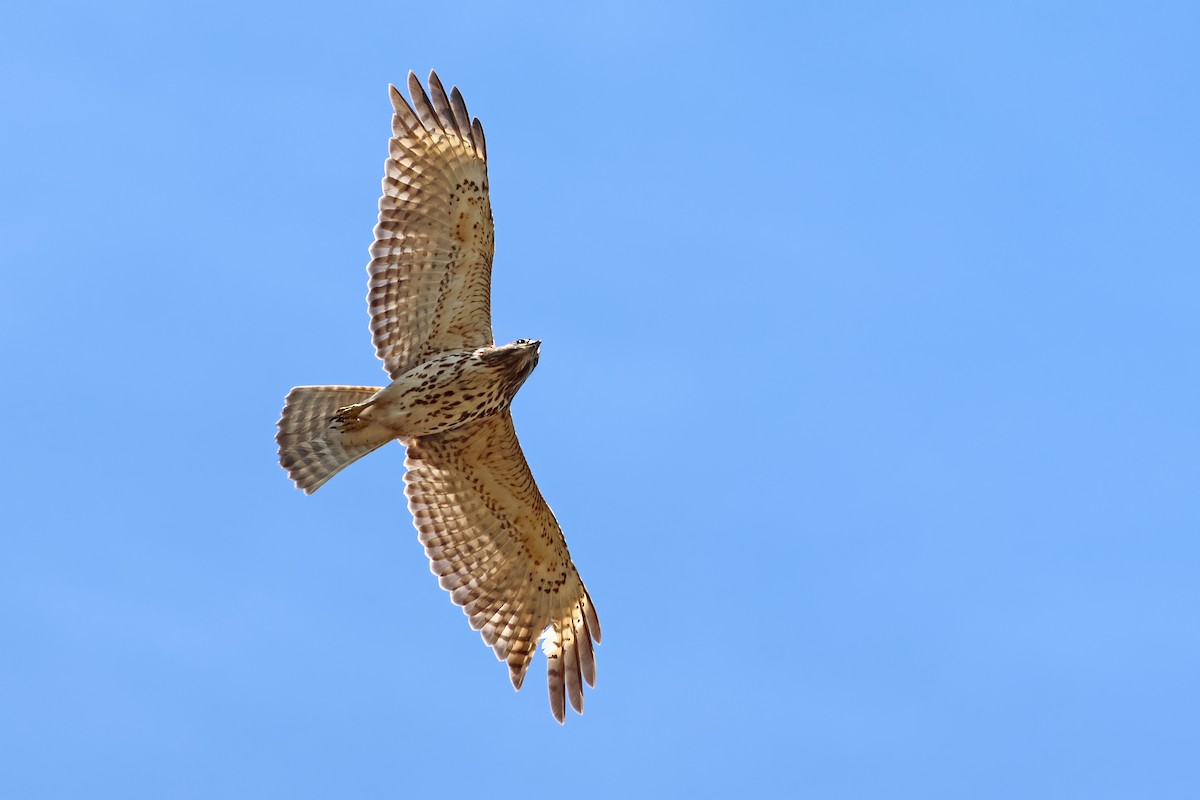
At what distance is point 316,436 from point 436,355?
1.17 m

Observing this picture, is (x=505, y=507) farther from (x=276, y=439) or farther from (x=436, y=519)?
(x=276, y=439)

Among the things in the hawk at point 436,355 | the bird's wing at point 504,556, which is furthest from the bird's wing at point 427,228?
the bird's wing at point 504,556

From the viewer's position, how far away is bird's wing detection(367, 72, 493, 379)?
14430mm

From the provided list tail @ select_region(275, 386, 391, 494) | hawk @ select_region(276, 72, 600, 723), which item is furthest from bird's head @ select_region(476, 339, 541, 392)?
tail @ select_region(275, 386, 391, 494)

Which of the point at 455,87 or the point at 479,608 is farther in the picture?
the point at 479,608

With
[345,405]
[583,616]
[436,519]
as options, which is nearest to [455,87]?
[345,405]

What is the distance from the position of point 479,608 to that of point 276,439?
2.36 metres

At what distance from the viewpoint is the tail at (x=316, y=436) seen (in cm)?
1458

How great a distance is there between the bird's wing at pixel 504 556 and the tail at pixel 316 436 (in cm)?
89

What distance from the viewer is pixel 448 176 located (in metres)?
14.4

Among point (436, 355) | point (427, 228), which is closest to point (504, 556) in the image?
point (436, 355)

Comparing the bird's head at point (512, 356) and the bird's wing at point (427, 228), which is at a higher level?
the bird's wing at point (427, 228)

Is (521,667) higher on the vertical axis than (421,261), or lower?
lower

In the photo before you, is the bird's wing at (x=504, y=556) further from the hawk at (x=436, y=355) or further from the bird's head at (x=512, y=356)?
the bird's head at (x=512, y=356)
